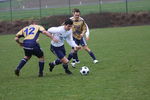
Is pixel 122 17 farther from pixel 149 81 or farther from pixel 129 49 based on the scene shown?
pixel 149 81

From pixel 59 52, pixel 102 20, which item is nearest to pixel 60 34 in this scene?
pixel 59 52

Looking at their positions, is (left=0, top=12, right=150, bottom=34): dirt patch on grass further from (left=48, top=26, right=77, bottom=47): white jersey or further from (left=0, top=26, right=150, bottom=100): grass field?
(left=48, top=26, right=77, bottom=47): white jersey

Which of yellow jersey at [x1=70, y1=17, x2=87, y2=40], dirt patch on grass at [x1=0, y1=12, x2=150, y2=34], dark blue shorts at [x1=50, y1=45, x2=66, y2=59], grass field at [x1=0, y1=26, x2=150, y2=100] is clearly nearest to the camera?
grass field at [x1=0, y1=26, x2=150, y2=100]

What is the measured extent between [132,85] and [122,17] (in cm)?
2454

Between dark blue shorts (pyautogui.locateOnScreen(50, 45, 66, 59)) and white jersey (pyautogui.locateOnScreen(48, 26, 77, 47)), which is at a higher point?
white jersey (pyautogui.locateOnScreen(48, 26, 77, 47))

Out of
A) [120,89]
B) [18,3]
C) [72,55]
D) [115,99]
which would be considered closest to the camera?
[115,99]

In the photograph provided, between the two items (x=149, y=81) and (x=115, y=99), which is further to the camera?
(x=149, y=81)

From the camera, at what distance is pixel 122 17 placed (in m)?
32.4

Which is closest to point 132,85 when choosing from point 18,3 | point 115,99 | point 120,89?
point 120,89

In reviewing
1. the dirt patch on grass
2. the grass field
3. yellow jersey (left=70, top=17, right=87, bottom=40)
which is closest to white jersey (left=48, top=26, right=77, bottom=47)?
the grass field

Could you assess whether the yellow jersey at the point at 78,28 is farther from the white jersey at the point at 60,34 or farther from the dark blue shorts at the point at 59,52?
the dark blue shorts at the point at 59,52

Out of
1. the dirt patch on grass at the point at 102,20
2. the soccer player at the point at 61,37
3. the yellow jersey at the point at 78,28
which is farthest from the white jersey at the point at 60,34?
the dirt patch on grass at the point at 102,20

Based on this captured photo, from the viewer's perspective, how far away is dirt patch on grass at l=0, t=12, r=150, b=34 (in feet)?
103

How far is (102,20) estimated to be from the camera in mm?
31625
